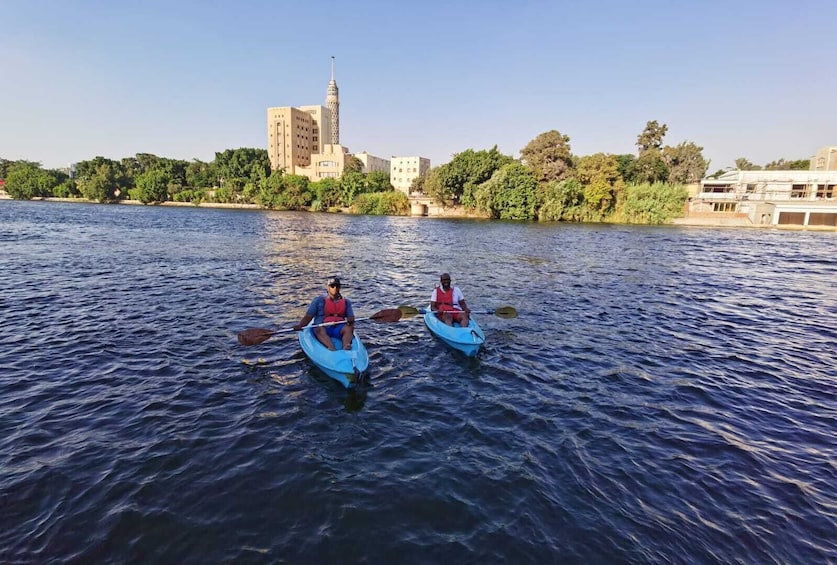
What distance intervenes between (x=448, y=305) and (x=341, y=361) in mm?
4643

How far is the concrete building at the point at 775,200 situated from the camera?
216 ft

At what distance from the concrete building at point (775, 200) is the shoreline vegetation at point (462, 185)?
290 cm

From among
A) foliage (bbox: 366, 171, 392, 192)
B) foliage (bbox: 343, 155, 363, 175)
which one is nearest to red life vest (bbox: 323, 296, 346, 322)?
foliage (bbox: 366, 171, 392, 192)

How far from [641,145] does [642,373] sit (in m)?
97.2

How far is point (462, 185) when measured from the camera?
87.2 metres

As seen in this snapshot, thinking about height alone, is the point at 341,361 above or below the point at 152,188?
below

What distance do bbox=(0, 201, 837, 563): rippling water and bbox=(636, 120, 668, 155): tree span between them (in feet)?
282

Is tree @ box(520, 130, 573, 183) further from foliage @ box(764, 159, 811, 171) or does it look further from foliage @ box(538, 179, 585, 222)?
foliage @ box(764, 159, 811, 171)

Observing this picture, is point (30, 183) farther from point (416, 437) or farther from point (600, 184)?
point (416, 437)

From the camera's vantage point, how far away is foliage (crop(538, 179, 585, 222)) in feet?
244

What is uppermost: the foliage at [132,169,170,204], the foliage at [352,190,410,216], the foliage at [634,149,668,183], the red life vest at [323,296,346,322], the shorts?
the foliage at [634,149,668,183]

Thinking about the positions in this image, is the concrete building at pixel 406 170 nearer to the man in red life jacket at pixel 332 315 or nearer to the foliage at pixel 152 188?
the foliage at pixel 152 188

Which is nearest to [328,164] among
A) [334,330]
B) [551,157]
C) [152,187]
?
[152,187]

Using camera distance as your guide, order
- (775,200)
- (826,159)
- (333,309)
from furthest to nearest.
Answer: (826,159) → (775,200) → (333,309)
